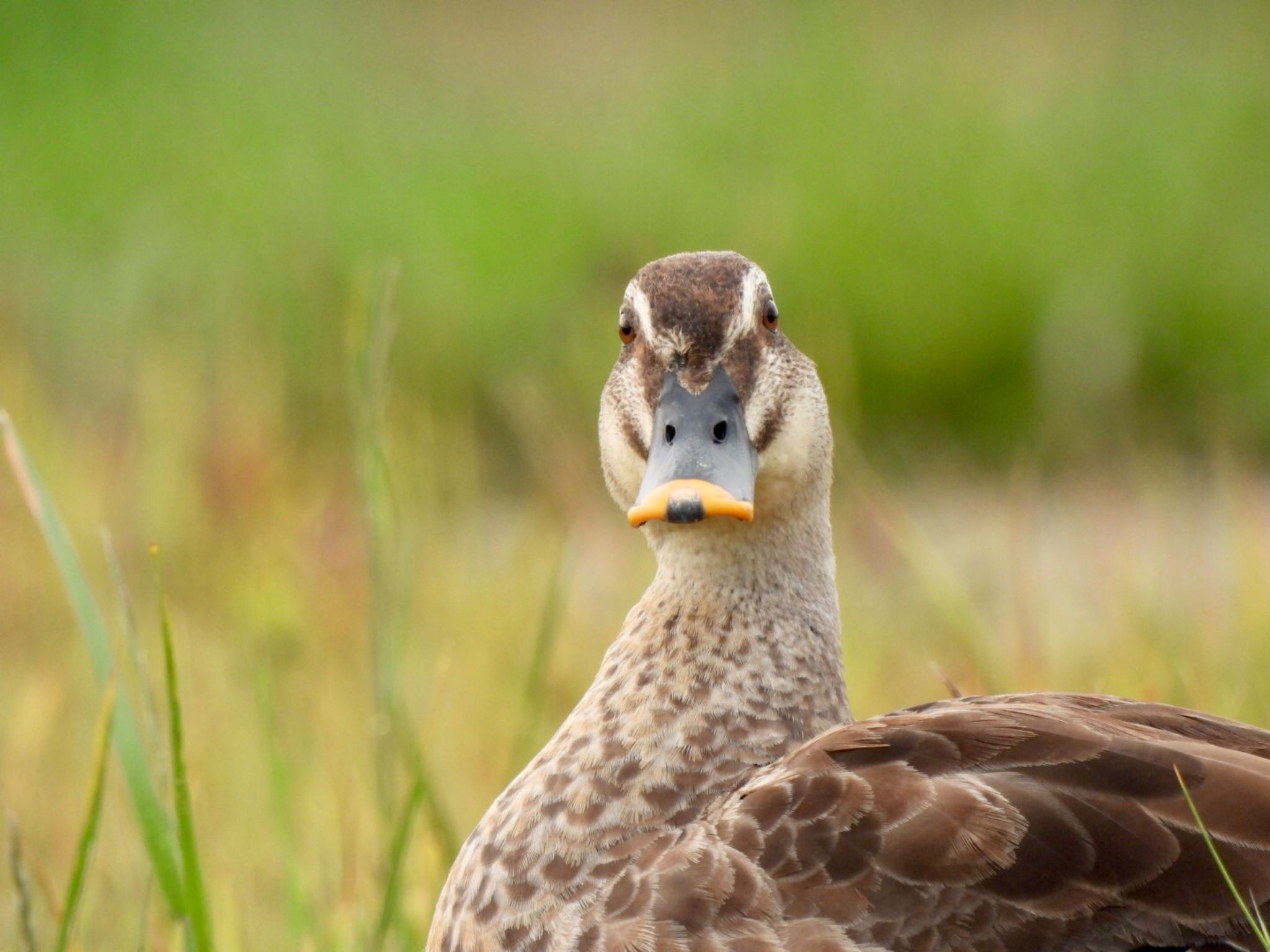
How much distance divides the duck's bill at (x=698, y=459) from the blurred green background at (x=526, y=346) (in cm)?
31

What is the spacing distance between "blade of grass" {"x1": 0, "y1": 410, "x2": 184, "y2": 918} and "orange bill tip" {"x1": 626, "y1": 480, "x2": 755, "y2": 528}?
20.1 inches

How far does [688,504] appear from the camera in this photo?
1.79m

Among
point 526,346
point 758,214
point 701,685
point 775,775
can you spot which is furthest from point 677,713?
point 758,214

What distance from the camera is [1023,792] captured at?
65.5 inches

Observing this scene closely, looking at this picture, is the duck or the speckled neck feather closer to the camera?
the duck

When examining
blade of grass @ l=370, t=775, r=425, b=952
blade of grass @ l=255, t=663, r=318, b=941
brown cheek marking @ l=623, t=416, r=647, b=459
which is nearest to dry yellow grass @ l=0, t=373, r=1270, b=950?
blade of grass @ l=255, t=663, r=318, b=941

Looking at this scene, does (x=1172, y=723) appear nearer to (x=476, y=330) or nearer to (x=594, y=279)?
(x=594, y=279)

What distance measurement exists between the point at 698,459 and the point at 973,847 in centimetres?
47

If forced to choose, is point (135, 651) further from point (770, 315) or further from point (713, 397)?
point (770, 315)

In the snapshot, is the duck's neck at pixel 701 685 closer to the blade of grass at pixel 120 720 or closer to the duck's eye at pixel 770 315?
the duck's eye at pixel 770 315

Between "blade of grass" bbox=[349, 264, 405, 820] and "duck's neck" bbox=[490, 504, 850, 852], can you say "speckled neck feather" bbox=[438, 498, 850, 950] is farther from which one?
"blade of grass" bbox=[349, 264, 405, 820]

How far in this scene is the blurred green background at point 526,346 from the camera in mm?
2963

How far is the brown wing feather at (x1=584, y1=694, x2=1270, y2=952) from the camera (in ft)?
5.23

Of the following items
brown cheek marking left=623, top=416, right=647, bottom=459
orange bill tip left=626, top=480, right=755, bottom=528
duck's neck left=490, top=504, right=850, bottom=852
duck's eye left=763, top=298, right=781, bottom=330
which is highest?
duck's eye left=763, top=298, right=781, bottom=330
